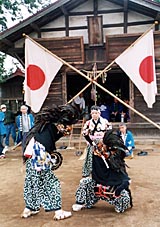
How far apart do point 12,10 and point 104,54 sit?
7.54m

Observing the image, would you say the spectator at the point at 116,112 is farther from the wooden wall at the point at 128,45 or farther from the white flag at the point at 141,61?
the white flag at the point at 141,61

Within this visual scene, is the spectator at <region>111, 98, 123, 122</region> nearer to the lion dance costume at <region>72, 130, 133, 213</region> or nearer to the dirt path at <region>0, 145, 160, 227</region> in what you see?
the dirt path at <region>0, 145, 160, 227</region>

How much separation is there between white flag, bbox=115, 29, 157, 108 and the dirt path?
7.98ft

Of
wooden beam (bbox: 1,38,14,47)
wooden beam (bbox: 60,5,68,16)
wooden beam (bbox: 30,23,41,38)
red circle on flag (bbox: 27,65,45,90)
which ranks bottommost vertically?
red circle on flag (bbox: 27,65,45,90)

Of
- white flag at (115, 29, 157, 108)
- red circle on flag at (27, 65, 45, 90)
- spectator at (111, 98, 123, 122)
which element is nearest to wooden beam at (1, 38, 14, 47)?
red circle on flag at (27, 65, 45, 90)

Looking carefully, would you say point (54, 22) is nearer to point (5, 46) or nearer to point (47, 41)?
point (47, 41)

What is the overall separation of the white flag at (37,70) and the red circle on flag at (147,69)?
228cm

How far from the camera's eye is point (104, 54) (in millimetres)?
9844

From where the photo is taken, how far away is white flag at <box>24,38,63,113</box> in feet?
29.9

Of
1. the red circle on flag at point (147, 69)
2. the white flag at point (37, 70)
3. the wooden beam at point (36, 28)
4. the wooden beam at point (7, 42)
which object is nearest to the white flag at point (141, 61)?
the red circle on flag at point (147, 69)

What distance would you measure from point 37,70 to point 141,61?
2926mm

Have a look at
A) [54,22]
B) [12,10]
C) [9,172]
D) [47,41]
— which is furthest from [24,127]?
[12,10]

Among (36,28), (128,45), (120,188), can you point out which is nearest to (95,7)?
(128,45)

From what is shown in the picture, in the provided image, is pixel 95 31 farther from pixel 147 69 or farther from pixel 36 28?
pixel 147 69
